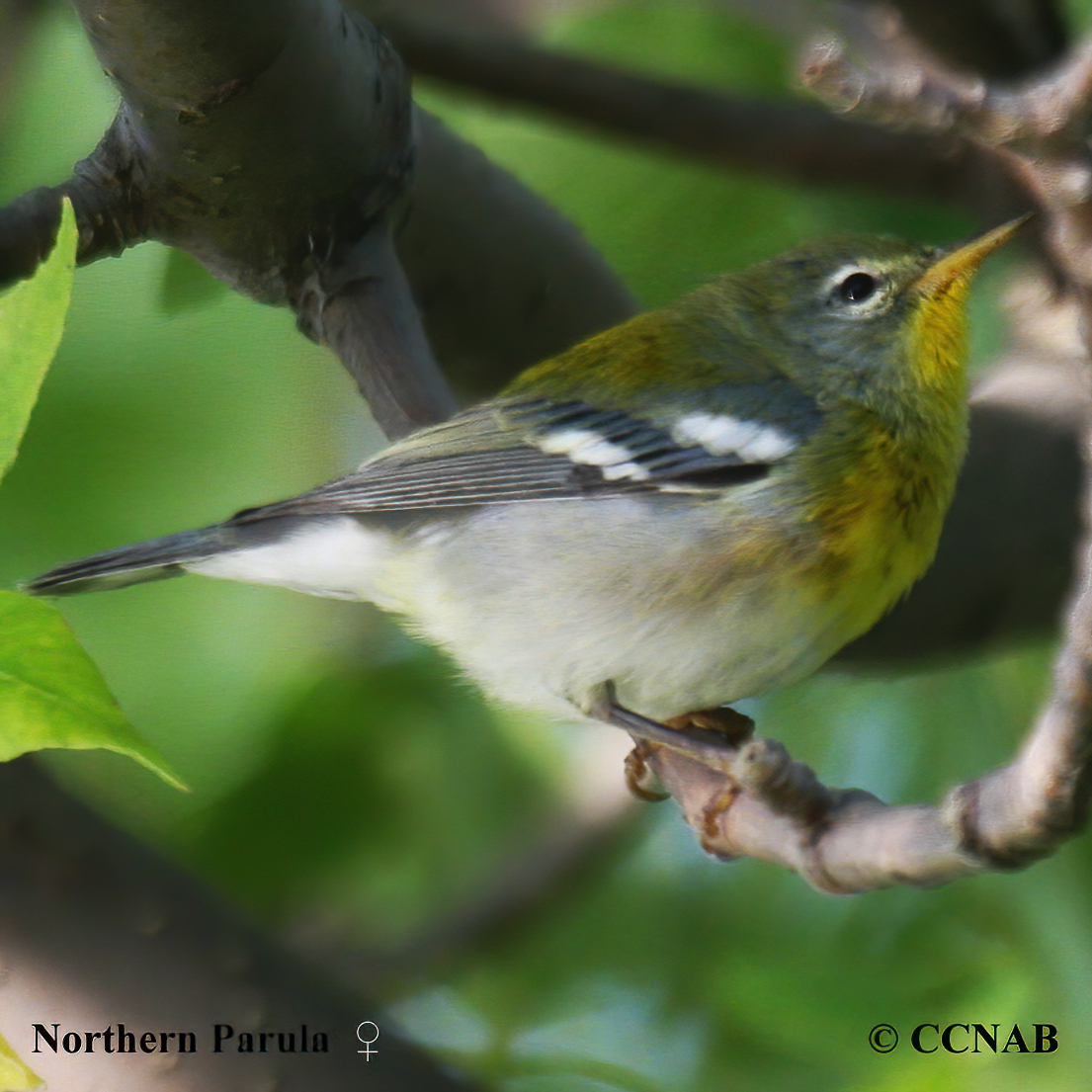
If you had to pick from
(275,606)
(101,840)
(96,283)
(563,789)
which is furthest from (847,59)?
(563,789)

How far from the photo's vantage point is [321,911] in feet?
7.00

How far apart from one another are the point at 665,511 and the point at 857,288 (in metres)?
0.42

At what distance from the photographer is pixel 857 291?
1.54 metres

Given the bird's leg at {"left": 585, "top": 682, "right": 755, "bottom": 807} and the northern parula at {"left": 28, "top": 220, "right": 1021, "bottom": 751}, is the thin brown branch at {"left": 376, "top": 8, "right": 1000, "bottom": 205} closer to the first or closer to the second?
the northern parula at {"left": 28, "top": 220, "right": 1021, "bottom": 751}

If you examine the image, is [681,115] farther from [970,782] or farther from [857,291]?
[970,782]

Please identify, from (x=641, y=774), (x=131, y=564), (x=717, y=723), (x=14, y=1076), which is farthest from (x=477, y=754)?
(x=14, y=1076)

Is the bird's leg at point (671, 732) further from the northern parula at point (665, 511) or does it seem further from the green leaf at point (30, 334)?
the green leaf at point (30, 334)

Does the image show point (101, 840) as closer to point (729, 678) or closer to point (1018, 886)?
point (729, 678)

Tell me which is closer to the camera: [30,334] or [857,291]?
[30,334]

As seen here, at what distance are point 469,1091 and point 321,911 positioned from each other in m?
0.84

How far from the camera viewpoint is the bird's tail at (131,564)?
1.29 metres

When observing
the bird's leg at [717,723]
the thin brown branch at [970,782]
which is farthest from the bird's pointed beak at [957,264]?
the bird's leg at [717,723]

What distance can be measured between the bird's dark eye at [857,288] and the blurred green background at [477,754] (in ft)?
1.71
